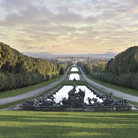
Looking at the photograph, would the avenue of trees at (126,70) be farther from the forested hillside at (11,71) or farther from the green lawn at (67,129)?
the green lawn at (67,129)

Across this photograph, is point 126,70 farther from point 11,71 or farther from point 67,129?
point 67,129

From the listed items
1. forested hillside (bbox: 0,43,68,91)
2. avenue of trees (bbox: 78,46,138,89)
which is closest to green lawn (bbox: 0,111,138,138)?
forested hillside (bbox: 0,43,68,91)

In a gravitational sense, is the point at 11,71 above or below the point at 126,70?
below

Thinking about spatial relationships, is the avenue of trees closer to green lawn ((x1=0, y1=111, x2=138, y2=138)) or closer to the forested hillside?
the forested hillside

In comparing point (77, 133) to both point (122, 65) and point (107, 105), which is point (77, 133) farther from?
point (122, 65)

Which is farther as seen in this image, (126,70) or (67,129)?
(126,70)

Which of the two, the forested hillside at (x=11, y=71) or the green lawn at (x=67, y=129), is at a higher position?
the forested hillside at (x=11, y=71)

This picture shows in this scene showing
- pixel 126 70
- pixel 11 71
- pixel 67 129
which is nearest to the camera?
pixel 67 129

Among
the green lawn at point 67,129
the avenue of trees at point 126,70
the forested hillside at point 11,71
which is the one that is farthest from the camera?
the avenue of trees at point 126,70

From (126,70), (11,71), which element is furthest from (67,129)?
(126,70)

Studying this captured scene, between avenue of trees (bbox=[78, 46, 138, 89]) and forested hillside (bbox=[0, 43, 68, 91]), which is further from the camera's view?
avenue of trees (bbox=[78, 46, 138, 89])

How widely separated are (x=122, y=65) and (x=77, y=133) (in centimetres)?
4072

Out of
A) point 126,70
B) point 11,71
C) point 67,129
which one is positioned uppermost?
point 126,70

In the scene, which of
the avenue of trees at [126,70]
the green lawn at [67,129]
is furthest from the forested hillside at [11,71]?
the green lawn at [67,129]
